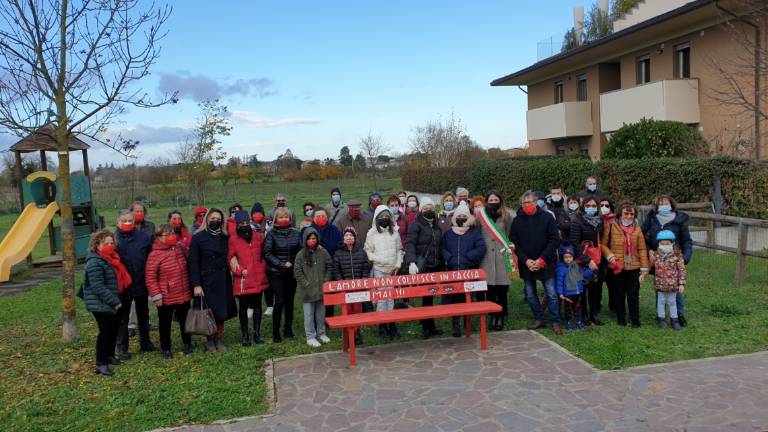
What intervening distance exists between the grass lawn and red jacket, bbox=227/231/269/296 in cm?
75

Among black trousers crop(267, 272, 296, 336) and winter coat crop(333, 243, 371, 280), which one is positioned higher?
winter coat crop(333, 243, 371, 280)

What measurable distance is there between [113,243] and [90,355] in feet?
5.70

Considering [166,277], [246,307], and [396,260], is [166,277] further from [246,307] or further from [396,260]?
[396,260]

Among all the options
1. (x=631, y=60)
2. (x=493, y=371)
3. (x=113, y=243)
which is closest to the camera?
(x=493, y=371)

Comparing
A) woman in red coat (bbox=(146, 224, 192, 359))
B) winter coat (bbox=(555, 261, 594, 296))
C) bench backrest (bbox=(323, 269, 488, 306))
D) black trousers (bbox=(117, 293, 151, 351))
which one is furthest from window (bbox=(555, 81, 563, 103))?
black trousers (bbox=(117, 293, 151, 351))

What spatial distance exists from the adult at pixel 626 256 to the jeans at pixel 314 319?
3716 mm

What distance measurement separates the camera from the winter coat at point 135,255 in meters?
7.00

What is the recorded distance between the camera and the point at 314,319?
766 cm

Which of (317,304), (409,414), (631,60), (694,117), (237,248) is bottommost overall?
(409,414)

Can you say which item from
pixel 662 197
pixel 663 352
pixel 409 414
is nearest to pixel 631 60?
pixel 662 197

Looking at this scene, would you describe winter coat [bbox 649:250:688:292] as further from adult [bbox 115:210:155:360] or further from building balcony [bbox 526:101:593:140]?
building balcony [bbox 526:101:593:140]

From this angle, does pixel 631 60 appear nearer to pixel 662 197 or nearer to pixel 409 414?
pixel 662 197

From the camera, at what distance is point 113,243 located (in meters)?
6.56

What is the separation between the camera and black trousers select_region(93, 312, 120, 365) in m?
6.51
